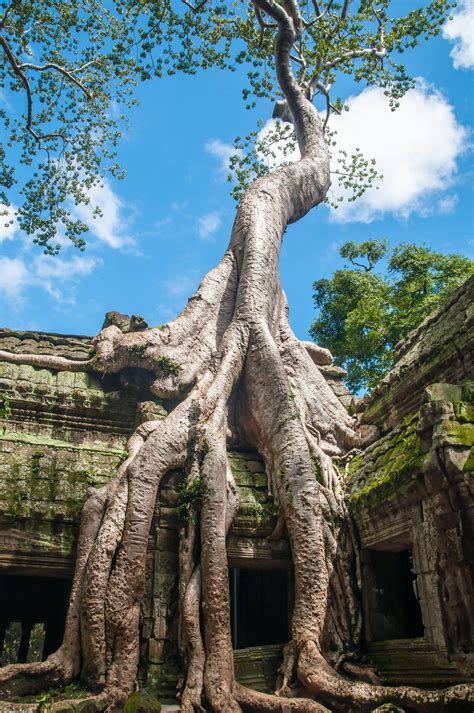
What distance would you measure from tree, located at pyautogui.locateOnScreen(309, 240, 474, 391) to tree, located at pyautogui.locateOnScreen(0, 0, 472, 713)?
4584mm

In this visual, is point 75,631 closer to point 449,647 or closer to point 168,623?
point 168,623

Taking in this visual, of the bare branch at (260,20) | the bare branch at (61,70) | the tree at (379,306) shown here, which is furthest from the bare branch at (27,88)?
the tree at (379,306)

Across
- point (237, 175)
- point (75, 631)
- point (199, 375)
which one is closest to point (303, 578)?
point (75, 631)

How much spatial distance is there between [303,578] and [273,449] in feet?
4.07

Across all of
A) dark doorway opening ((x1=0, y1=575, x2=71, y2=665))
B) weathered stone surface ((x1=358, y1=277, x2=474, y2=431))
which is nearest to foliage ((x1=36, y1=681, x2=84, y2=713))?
weathered stone surface ((x1=358, y1=277, x2=474, y2=431))

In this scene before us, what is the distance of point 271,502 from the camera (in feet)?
17.7

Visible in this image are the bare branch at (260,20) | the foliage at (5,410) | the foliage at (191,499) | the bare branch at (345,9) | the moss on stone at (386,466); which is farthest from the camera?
the bare branch at (345,9)

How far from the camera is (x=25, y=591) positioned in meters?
7.91

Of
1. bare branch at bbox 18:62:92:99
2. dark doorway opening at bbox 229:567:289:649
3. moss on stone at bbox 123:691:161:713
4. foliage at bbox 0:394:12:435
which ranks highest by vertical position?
bare branch at bbox 18:62:92:99

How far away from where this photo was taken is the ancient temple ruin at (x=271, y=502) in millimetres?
3973

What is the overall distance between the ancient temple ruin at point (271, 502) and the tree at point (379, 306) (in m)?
5.56

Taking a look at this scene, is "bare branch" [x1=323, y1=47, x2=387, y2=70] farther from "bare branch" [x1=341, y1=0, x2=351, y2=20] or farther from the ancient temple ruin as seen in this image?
the ancient temple ruin

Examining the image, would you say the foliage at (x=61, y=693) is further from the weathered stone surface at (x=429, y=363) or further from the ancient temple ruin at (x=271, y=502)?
the weathered stone surface at (x=429, y=363)

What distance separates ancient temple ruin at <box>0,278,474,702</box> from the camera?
3.97m
